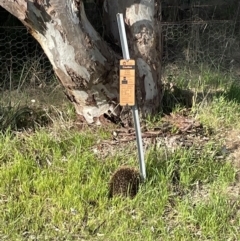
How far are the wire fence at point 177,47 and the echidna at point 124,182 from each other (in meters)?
2.34

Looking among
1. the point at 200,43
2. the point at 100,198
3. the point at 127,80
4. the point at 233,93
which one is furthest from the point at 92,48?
the point at 200,43

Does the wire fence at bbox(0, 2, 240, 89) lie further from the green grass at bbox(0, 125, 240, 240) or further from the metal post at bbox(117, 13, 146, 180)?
the metal post at bbox(117, 13, 146, 180)

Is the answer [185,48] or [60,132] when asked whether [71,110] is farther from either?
[185,48]

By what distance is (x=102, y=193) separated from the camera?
13.2ft

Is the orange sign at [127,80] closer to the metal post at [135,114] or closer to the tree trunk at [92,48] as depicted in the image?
the metal post at [135,114]

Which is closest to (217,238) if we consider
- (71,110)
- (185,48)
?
(71,110)

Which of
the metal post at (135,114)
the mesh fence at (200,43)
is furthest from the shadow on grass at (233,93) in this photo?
the metal post at (135,114)

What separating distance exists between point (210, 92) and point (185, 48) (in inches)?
78.5

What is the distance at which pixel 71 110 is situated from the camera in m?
5.20

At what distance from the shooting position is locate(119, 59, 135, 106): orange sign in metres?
3.82

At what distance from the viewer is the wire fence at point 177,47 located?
6594 mm

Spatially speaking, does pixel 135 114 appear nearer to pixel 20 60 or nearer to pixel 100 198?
pixel 100 198

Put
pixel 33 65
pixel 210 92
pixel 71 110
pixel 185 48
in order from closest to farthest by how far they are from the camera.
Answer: pixel 71 110, pixel 210 92, pixel 33 65, pixel 185 48

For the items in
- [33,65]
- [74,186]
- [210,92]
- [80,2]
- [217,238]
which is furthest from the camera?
[33,65]
